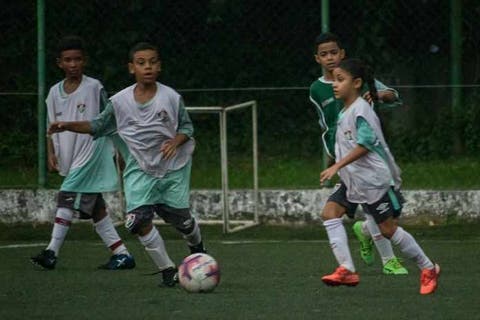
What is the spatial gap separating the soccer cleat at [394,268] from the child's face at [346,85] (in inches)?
55.9

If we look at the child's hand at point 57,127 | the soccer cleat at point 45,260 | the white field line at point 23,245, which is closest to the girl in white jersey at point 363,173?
the child's hand at point 57,127

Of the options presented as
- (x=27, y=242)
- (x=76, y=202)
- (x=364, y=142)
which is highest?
(x=364, y=142)

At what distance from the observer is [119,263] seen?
10852 millimetres

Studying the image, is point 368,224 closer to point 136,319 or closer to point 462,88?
point 136,319

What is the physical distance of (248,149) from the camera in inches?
579

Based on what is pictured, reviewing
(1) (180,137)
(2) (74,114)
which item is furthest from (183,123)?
(2) (74,114)

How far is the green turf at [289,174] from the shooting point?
14.0 meters

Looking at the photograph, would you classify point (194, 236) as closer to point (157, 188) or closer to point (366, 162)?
point (157, 188)

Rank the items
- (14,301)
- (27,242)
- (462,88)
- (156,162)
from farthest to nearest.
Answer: (462,88), (27,242), (156,162), (14,301)

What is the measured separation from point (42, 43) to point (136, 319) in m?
7.00

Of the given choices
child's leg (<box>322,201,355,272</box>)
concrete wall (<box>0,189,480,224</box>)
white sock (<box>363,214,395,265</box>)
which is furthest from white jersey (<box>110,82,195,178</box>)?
concrete wall (<box>0,189,480,224</box>)

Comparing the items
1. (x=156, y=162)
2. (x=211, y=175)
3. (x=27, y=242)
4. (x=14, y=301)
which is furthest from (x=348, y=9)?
(x=14, y=301)

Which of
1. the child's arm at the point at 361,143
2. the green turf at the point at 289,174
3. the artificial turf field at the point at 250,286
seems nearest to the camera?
the artificial turf field at the point at 250,286

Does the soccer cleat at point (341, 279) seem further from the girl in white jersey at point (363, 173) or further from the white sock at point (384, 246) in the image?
the white sock at point (384, 246)
